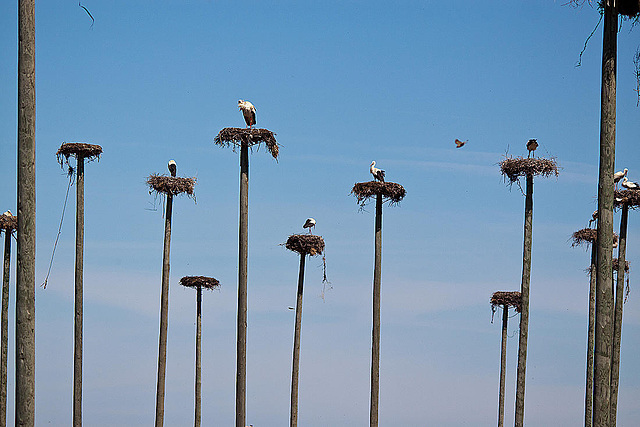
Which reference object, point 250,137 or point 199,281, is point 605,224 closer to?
point 250,137

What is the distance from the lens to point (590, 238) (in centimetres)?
2845

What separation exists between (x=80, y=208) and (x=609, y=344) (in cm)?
1589

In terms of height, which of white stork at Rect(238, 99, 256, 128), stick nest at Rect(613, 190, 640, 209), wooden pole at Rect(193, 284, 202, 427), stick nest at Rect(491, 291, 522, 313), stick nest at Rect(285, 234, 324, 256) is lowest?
wooden pole at Rect(193, 284, 202, 427)

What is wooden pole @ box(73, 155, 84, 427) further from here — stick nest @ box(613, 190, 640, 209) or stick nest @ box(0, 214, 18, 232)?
stick nest @ box(613, 190, 640, 209)

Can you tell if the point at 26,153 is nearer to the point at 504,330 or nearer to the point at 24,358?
the point at 24,358

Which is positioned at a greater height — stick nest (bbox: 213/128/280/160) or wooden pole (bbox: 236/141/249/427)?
Answer: stick nest (bbox: 213/128/280/160)

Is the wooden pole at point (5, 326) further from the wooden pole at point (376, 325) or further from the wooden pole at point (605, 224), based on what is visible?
the wooden pole at point (605, 224)

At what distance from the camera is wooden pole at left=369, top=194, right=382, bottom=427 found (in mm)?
23986

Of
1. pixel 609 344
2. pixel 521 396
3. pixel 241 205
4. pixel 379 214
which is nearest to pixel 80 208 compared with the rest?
pixel 241 205

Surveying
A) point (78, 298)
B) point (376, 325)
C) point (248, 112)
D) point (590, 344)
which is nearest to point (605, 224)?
point (248, 112)

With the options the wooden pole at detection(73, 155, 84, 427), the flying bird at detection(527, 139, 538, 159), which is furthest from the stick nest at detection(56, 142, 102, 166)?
the flying bird at detection(527, 139, 538, 159)

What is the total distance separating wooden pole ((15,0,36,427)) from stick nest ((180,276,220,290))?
2028 centimetres

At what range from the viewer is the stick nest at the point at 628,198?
24672 millimetres

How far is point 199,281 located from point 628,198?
1383 cm
